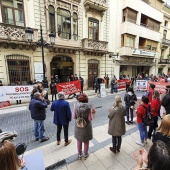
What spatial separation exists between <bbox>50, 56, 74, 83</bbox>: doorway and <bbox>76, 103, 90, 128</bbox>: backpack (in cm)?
950

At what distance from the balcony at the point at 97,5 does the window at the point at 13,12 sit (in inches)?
235

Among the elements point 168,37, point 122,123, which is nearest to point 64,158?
point 122,123

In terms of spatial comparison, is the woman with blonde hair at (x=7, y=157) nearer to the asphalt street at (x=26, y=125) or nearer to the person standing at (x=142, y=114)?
the asphalt street at (x=26, y=125)

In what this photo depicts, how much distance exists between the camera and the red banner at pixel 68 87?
8.38 m

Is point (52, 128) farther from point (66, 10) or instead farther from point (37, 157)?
point (66, 10)

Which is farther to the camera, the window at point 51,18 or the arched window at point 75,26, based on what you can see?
the arched window at point 75,26

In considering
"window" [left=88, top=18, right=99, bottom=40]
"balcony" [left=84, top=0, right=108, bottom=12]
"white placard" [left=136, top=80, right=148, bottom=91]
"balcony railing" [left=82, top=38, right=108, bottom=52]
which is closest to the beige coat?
"white placard" [left=136, top=80, right=148, bottom=91]

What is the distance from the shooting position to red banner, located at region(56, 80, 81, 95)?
27.5 ft

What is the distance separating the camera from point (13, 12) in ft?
28.6

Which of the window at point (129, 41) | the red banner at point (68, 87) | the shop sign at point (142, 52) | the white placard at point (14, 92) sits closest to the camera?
the white placard at point (14, 92)

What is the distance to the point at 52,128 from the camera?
459 cm

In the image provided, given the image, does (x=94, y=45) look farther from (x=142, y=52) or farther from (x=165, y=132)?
(x=165, y=132)

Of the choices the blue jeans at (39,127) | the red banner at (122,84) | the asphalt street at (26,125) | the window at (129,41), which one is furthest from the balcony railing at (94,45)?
the blue jeans at (39,127)

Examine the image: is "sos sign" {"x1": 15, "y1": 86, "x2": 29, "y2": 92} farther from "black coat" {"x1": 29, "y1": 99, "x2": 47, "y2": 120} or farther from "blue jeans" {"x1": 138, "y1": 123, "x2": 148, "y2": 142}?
"blue jeans" {"x1": 138, "y1": 123, "x2": 148, "y2": 142}
